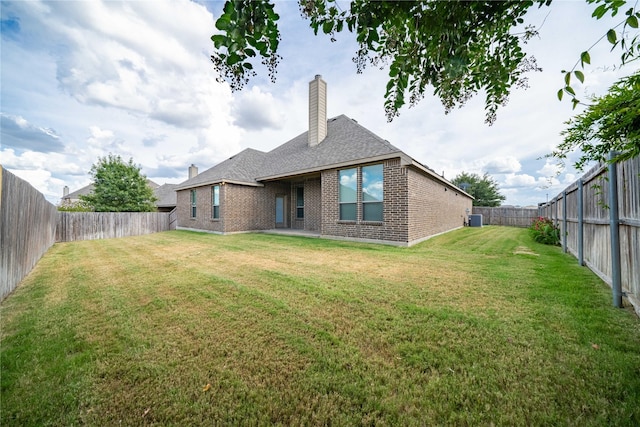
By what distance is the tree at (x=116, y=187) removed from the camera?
18672 mm

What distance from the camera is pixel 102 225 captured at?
1333 centimetres

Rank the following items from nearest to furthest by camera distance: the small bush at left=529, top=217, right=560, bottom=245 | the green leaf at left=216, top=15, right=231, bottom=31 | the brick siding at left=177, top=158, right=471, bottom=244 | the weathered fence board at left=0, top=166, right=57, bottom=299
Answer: the green leaf at left=216, top=15, right=231, bottom=31 → the weathered fence board at left=0, top=166, right=57, bottom=299 → the brick siding at left=177, top=158, right=471, bottom=244 → the small bush at left=529, top=217, right=560, bottom=245

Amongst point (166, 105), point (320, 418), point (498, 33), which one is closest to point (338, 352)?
point (320, 418)

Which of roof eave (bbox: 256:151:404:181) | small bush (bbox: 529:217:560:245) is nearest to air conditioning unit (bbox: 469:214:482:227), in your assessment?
small bush (bbox: 529:217:560:245)

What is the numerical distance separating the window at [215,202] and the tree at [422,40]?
1268 cm

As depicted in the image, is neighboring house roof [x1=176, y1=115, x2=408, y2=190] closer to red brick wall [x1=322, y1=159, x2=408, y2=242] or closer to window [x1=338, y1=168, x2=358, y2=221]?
window [x1=338, y1=168, x2=358, y2=221]

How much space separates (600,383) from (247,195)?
14.0 meters

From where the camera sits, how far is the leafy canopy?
1.73 metres

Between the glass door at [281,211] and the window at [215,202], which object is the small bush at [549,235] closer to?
the glass door at [281,211]

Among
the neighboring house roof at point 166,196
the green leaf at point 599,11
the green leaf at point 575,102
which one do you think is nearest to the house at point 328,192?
the green leaf at point 575,102

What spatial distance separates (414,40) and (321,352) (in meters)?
3.27

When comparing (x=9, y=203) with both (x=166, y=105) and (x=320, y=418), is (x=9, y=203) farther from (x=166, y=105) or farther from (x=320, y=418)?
(x=166, y=105)

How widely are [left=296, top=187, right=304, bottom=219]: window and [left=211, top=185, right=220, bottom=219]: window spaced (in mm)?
4605

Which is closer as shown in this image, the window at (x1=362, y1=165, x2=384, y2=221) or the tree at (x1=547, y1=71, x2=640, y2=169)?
the tree at (x1=547, y1=71, x2=640, y2=169)
